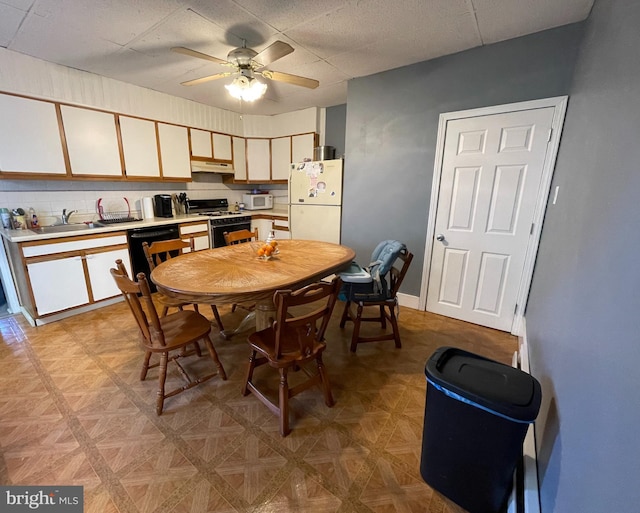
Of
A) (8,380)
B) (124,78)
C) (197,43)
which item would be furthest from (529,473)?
(124,78)

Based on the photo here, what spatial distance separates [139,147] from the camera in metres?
3.54

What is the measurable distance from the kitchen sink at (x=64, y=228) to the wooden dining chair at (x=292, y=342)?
2610 mm

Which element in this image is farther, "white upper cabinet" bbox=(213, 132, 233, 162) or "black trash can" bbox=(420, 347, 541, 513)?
"white upper cabinet" bbox=(213, 132, 233, 162)

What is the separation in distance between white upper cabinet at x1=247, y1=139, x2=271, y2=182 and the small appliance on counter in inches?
59.1

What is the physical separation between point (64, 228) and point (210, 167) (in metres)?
2.06

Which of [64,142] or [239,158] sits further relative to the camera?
[239,158]

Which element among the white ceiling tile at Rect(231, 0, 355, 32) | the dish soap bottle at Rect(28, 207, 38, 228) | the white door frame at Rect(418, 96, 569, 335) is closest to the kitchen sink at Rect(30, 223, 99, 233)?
the dish soap bottle at Rect(28, 207, 38, 228)

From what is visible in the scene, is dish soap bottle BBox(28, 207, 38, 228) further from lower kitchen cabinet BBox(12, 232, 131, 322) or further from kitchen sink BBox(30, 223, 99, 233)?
lower kitchen cabinet BBox(12, 232, 131, 322)

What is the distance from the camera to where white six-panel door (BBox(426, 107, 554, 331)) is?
7.95ft

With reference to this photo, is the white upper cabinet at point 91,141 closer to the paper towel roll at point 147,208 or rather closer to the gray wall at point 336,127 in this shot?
the paper towel roll at point 147,208

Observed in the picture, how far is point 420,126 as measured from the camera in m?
2.89

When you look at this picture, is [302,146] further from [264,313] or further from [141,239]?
[264,313]

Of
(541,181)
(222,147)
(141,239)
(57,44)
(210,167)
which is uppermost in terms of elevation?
(57,44)

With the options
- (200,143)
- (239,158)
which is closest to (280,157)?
(239,158)
